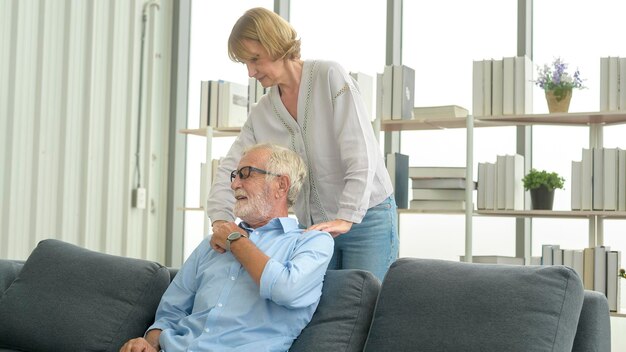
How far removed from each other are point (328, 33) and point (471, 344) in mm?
3134

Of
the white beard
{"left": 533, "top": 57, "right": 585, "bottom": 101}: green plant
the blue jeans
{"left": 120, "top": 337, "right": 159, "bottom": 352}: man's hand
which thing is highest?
{"left": 533, "top": 57, "right": 585, "bottom": 101}: green plant

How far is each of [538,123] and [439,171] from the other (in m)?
0.51

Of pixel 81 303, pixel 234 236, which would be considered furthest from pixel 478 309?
pixel 81 303

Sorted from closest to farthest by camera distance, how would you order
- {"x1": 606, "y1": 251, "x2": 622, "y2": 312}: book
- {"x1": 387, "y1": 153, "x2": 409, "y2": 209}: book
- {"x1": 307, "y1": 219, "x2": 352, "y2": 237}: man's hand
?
{"x1": 307, "y1": 219, "x2": 352, "y2": 237}: man's hand < {"x1": 606, "y1": 251, "x2": 622, "y2": 312}: book < {"x1": 387, "y1": 153, "x2": 409, "y2": 209}: book

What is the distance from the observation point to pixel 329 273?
7.41 feet

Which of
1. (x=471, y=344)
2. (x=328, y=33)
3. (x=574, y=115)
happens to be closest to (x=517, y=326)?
(x=471, y=344)

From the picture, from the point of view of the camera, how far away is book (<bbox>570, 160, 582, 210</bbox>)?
3.68 meters

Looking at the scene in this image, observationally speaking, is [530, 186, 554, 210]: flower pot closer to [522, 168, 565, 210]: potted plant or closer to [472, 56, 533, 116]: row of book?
[522, 168, 565, 210]: potted plant

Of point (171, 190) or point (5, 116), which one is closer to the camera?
point (5, 116)

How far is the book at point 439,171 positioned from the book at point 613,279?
756 millimetres

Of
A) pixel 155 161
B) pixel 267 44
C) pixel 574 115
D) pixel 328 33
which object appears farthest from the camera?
pixel 155 161

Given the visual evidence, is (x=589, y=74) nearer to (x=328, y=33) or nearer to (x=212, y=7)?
→ (x=328, y=33)

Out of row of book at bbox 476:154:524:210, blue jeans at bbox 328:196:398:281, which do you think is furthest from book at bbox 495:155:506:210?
blue jeans at bbox 328:196:398:281

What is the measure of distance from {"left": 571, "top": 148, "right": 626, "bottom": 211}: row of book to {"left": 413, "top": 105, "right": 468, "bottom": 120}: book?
57 centimetres
